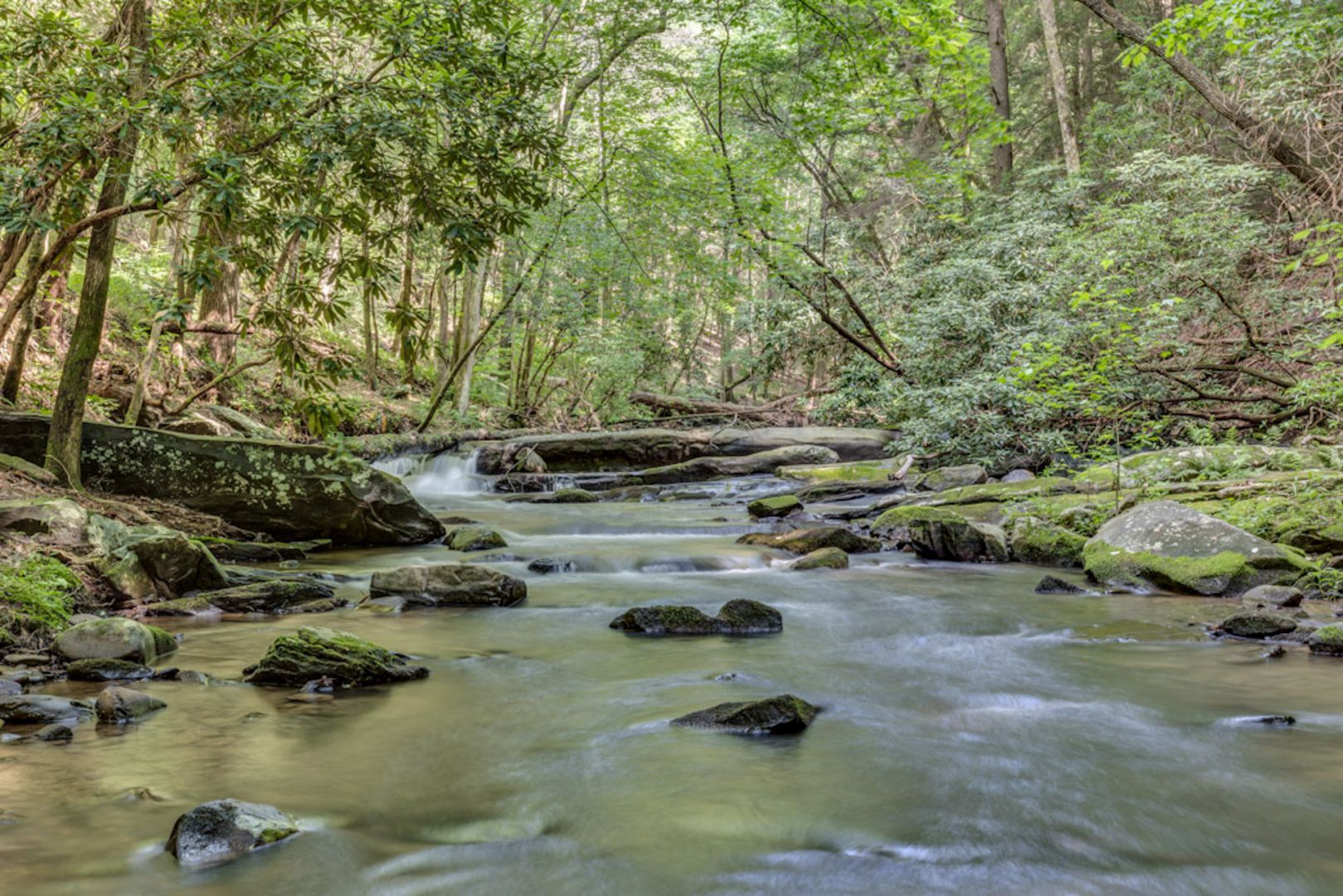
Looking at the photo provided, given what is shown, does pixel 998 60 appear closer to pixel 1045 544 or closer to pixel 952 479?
pixel 952 479

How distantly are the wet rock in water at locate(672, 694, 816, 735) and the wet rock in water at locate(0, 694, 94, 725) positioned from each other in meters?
2.67

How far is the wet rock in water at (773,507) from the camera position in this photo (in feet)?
37.7

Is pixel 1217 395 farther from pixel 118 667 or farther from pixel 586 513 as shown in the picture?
pixel 118 667

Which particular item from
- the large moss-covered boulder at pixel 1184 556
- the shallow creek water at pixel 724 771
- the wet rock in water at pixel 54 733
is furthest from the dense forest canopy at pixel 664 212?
the wet rock in water at pixel 54 733

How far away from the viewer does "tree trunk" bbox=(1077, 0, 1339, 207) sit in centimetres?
1123

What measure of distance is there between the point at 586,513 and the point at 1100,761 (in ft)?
30.3

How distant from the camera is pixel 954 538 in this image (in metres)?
8.55

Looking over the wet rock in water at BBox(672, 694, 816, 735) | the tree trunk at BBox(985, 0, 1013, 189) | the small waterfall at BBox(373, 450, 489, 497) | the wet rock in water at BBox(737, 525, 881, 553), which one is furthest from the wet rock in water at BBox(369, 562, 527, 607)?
the tree trunk at BBox(985, 0, 1013, 189)

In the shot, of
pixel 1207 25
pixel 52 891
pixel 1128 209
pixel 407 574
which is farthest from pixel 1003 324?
pixel 52 891

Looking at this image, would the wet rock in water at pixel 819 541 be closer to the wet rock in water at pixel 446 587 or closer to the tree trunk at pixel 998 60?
the wet rock in water at pixel 446 587

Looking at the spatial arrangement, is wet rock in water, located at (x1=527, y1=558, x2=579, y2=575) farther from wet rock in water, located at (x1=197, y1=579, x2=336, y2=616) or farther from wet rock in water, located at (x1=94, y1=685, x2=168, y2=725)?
wet rock in water, located at (x1=94, y1=685, x2=168, y2=725)

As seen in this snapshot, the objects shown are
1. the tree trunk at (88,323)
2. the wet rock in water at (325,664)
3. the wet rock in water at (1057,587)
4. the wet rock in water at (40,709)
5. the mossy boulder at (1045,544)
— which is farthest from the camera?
the mossy boulder at (1045,544)

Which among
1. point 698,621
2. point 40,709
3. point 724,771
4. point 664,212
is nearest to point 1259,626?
point 698,621

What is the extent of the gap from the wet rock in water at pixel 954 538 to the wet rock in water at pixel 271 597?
6.01 metres
